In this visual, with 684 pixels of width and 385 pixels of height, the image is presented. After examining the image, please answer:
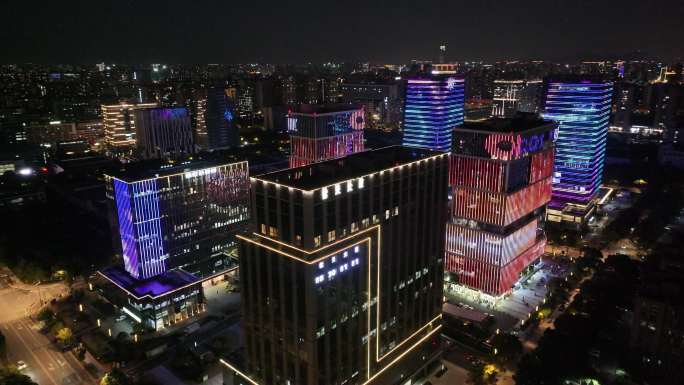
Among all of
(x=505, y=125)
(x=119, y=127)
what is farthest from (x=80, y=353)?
(x=119, y=127)

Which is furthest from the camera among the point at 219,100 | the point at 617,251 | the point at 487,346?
the point at 219,100

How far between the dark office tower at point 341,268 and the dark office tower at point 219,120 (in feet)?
438

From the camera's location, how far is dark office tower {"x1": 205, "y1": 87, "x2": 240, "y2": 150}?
6801 inches

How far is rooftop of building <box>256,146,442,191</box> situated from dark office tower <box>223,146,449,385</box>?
0.12 metres

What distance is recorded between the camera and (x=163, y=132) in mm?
161000

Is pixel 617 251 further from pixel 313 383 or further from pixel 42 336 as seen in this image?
pixel 42 336

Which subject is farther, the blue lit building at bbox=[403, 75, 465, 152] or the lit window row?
the blue lit building at bbox=[403, 75, 465, 152]

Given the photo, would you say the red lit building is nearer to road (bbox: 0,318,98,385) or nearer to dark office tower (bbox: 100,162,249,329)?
dark office tower (bbox: 100,162,249,329)

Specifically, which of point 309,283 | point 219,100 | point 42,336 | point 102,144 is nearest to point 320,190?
point 309,283

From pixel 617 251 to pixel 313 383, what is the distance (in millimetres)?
81769

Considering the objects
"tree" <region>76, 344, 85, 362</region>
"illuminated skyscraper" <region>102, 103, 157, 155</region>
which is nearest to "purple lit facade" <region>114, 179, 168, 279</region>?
"tree" <region>76, 344, 85, 362</region>

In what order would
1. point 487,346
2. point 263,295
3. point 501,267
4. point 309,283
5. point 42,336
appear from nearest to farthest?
point 309,283
point 263,295
point 487,346
point 42,336
point 501,267

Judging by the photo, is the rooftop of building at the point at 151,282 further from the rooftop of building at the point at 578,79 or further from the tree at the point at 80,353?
the rooftop of building at the point at 578,79

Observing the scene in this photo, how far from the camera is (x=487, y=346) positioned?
196ft
